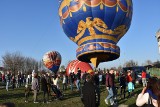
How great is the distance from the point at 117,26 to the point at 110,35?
2.51ft

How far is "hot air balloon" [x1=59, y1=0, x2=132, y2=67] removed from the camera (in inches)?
790

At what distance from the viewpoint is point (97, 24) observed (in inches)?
794

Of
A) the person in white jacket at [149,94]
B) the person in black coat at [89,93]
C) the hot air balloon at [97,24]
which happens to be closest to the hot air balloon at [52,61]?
the hot air balloon at [97,24]

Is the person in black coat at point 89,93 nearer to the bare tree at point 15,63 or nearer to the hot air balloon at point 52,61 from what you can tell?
the hot air balloon at point 52,61

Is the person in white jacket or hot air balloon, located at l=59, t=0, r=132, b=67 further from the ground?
hot air balloon, located at l=59, t=0, r=132, b=67

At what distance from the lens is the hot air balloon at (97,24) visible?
2006 centimetres

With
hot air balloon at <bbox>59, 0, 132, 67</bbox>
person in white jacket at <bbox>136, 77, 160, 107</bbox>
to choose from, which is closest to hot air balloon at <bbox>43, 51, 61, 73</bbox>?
hot air balloon at <bbox>59, 0, 132, 67</bbox>

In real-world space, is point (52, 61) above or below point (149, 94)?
above

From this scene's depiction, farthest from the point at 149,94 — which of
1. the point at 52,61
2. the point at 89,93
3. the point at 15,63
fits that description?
the point at 15,63

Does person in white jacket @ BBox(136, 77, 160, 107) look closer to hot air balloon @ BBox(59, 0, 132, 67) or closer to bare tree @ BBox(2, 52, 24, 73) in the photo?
hot air balloon @ BBox(59, 0, 132, 67)

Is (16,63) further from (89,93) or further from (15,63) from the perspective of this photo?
(89,93)

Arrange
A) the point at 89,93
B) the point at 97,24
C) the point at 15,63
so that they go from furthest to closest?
1. the point at 15,63
2. the point at 97,24
3. the point at 89,93

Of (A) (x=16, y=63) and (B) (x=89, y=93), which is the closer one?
(B) (x=89, y=93)

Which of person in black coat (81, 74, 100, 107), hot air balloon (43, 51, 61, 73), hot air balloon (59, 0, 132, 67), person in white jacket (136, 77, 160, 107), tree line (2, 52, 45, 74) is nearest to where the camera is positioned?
person in white jacket (136, 77, 160, 107)
